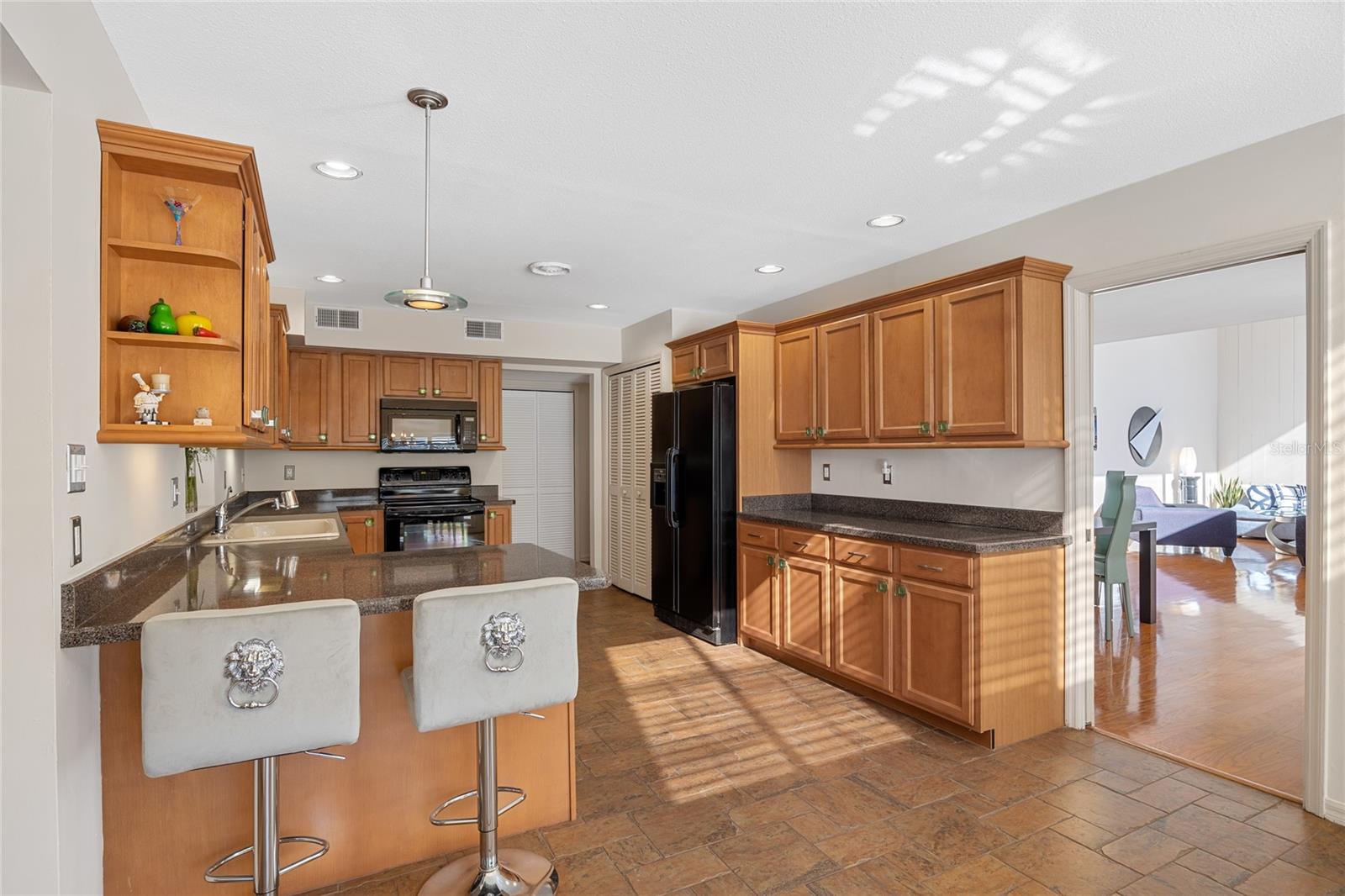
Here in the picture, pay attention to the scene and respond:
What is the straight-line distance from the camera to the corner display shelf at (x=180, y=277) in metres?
1.85

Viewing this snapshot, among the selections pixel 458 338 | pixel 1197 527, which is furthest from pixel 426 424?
pixel 1197 527

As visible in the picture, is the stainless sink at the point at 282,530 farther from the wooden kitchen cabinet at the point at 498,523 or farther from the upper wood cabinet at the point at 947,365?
the upper wood cabinet at the point at 947,365

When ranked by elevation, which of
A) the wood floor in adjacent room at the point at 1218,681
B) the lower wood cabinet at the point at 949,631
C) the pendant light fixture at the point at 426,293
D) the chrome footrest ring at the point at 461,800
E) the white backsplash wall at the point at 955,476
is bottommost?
the wood floor in adjacent room at the point at 1218,681

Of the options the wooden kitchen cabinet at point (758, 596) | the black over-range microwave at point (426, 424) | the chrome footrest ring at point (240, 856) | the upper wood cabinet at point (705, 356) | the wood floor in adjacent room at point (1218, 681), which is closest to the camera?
the chrome footrest ring at point (240, 856)

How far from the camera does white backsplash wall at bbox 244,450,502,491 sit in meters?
5.75

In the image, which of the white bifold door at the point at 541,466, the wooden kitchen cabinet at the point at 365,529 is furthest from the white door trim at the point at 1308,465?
the white bifold door at the point at 541,466

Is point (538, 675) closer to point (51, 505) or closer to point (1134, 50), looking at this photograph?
point (51, 505)

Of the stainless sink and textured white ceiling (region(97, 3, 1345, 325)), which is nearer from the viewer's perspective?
textured white ceiling (region(97, 3, 1345, 325))

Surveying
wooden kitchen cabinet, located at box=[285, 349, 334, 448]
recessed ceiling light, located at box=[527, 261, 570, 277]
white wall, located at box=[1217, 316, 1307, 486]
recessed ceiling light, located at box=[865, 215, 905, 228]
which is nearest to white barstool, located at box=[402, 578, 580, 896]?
recessed ceiling light, located at box=[865, 215, 905, 228]

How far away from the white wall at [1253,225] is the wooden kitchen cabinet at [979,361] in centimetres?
35

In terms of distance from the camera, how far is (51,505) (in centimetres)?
150

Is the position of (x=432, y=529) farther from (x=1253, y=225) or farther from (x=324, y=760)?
(x=1253, y=225)

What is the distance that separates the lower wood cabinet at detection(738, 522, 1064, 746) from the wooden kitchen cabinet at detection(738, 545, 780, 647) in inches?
17.0

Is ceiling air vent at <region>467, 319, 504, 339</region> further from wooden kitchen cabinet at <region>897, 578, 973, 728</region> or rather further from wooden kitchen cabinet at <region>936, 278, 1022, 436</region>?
wooden kitchen cabinet at <region>897, 578, 973, 728</region>
